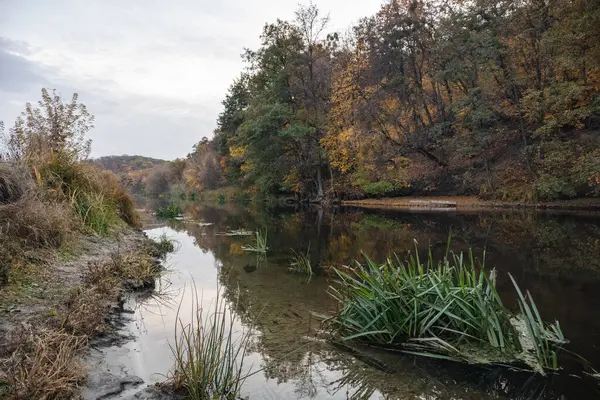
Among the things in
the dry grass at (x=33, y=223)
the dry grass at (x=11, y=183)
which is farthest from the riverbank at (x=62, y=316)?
the dry grass at (x=11, y=183)

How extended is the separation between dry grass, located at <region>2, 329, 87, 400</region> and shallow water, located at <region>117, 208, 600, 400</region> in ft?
2.43

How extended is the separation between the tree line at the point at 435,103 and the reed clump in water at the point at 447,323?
15.5 metres

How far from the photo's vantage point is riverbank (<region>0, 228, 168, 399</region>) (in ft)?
8.61

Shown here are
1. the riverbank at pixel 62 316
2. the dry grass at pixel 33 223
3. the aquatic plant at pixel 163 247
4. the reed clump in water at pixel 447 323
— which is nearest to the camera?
the riverbank at pixel 62 316

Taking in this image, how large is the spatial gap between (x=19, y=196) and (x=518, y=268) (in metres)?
8.31

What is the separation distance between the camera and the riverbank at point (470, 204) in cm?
1839

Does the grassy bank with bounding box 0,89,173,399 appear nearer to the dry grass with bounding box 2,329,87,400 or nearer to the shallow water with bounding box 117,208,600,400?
the dry grass with bounding box 2,329,87,400

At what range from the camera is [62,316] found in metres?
3.74

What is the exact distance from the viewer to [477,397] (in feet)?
10.4

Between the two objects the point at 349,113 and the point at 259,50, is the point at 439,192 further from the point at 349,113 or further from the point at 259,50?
the point at 259,50

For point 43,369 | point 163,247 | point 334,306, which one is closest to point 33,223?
point 43,369

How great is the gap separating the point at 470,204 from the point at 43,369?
2310cm

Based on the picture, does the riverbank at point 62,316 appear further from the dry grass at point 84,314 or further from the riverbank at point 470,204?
the riverbank at point 470,204

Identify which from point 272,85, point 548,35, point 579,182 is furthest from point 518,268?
point 272,85
